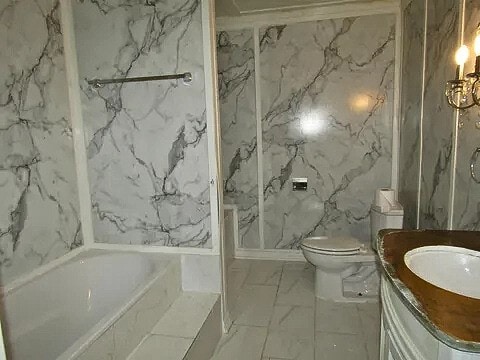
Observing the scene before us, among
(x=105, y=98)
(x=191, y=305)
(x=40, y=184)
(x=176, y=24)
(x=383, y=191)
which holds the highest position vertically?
(x=176, y=24)

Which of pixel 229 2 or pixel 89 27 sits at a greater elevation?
pixel 229 2

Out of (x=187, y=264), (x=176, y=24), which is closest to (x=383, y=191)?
(x=187, y=264)

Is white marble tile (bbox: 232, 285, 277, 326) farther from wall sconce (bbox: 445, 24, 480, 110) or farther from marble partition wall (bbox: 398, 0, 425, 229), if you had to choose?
wall sconce (bbox: 445, 24, 480, 110)

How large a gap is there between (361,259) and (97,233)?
2017 millimetres

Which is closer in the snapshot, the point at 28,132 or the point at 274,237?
the point at 28,132

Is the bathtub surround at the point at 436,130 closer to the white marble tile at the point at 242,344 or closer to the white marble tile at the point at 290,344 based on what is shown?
the white marble tile at the point at 290,344

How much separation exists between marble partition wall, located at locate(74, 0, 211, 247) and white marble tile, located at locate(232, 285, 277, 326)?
2.11 ft

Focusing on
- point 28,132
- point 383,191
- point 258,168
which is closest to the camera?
point 28,132

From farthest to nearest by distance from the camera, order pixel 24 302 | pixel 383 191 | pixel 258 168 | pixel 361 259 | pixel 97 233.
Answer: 1. pixel 258 168
2. pixel 383 191
3. pixel 361 259
4. pixel 97 233
5. pixel 24 302

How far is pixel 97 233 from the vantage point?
8.06ft

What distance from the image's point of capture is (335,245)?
2.68m

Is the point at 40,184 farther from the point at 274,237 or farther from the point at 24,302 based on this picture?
the point at 274,237

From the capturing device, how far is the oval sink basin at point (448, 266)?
1.18 m

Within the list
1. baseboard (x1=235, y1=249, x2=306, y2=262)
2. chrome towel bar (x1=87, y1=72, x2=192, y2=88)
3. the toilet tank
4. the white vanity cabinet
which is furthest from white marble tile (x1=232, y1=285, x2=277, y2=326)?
chrome towel bar (x1=87, y1=72, x2=192, y2=88)
